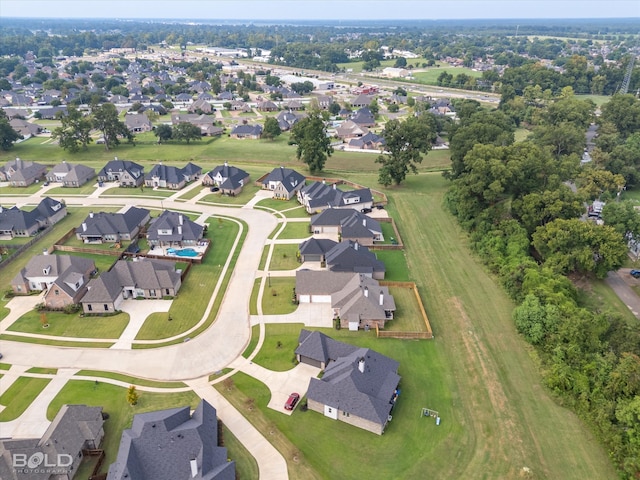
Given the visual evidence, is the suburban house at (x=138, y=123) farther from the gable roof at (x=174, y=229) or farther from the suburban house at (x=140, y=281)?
the suburban house at (x=140, y=281)

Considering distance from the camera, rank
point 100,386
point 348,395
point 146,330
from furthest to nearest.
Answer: point 146,330 < point 100,386 < point 348,395

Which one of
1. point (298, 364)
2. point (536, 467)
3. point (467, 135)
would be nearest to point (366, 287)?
point (298, 364)

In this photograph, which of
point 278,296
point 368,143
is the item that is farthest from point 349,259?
point 368,143

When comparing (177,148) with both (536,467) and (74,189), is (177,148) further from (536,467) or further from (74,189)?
(536,467)

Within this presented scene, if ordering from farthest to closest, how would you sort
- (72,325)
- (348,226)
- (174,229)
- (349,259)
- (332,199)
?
(332,199), (348,226), (174,229), (349,259), (72,325)

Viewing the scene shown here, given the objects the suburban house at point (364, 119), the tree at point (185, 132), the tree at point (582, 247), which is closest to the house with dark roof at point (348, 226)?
the tree at point (582, 247)

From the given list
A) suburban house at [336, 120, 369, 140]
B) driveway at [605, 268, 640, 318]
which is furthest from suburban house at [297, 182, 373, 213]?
suburban house at [336, 120, 369, 140]

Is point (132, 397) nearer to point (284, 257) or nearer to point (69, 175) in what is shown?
point (284, 257)
